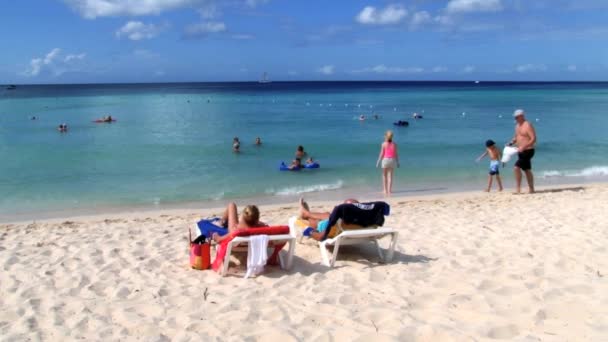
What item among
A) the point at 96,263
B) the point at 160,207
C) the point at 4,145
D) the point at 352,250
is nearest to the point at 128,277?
the point at 96,263

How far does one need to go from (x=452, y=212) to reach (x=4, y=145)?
2022 centimetres

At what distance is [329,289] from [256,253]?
0.94m

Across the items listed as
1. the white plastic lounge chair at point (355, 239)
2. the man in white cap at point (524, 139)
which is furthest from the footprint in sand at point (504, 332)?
the man in white cap at point (524, 139)

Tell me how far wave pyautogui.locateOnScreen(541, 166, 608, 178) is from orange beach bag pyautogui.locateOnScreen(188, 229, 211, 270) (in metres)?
12.3

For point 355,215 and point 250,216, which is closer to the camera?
point 250,216

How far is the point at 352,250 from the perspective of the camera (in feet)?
23.4

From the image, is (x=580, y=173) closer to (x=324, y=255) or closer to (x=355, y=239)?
(x=355, y=239)

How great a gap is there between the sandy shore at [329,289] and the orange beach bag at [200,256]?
0.12 m

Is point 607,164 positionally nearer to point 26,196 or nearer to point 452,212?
point 452,212

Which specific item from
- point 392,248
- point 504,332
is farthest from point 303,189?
point 504,332

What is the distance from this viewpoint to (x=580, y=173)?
16203 millimetres

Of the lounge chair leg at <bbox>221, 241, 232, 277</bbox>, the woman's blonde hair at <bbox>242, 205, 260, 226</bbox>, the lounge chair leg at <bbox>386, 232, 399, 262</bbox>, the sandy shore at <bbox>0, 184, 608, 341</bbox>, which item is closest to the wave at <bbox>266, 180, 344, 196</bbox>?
the sandy shore at <bbox>0, 184, 608, 341</bbox>

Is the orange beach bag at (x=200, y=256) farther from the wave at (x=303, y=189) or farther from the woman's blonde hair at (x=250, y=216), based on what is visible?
the wave at (x=303, y=189)

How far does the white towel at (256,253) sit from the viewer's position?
5945mm
